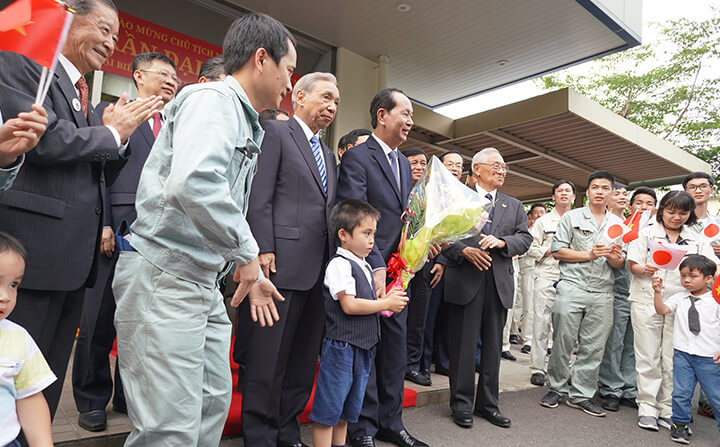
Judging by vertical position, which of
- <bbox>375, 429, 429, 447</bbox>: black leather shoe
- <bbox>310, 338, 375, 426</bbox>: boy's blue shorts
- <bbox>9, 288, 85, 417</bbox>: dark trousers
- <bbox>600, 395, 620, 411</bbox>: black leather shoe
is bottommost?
<bbox>600, 395, 620, 411</bbox>: black leather shoe

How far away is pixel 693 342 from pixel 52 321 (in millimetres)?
4383

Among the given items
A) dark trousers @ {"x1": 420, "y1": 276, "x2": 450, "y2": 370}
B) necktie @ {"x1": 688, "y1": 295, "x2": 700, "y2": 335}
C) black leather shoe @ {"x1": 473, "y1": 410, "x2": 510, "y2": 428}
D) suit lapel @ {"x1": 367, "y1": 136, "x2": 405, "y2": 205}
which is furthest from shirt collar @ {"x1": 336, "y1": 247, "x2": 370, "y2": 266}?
necktie @ {"x1": 688, "y1": 295, "x2": 700, "y2": 335}

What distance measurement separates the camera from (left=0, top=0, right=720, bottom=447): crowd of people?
4.87 feet

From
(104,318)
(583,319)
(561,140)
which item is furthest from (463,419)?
(561,140)

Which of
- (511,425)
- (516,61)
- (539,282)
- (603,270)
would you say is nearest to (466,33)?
(516,61)

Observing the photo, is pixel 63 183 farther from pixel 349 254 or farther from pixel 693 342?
pixel 693 342

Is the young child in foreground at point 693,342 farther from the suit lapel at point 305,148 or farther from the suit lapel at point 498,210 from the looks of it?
the suit lapel at point 305,148

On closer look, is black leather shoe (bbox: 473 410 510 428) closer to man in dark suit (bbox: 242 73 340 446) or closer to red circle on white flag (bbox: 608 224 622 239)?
man in dark suit (bbox: 242 73 340 446)

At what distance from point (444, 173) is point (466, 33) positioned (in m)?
4.79

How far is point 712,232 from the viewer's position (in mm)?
4398

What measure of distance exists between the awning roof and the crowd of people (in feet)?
12.8

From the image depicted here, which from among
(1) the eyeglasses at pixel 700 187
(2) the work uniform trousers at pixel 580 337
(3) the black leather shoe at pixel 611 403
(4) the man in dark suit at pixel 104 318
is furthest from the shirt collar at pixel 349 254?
(1) the eyeglasses at pixel 700 187

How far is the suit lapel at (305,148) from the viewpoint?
2.68 m

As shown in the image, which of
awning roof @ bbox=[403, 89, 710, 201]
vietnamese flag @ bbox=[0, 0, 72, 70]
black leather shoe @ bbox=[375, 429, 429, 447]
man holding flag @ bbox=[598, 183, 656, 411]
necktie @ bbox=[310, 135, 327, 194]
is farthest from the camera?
awning roof @ bbox=[403, 89, 710, 201]
